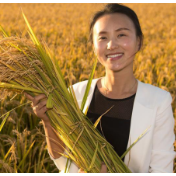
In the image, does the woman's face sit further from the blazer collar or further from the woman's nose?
the blazer collar

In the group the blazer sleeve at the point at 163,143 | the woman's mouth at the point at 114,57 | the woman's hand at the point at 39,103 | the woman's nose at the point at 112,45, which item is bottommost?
the blazer sleeve at the point at 163,143

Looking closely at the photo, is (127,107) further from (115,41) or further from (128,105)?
(115,41)

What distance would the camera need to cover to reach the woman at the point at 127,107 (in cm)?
136

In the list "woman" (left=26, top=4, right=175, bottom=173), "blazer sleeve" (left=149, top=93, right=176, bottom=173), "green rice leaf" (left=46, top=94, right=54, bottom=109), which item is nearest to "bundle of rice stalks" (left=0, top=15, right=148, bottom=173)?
"green rice leaf" (left=46, top=94, right=54, bottom=109)

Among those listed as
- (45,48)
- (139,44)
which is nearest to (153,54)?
(139,44)

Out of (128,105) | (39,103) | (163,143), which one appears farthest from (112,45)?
(163,143)

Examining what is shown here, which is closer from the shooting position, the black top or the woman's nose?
the woman's nose

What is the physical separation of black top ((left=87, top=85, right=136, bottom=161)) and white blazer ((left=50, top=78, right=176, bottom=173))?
5 centimetres

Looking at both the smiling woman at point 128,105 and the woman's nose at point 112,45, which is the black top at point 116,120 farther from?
the woman's nose at point 112,45

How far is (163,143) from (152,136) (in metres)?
0.07

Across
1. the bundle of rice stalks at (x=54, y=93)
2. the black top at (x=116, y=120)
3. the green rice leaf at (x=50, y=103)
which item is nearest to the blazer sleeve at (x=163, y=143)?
the black top at (x=116, y=120)

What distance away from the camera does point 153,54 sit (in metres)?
4.11

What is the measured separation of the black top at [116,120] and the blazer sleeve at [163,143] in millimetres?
154

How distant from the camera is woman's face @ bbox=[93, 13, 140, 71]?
1339 mm
